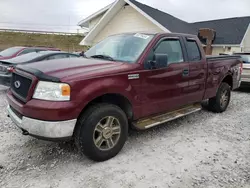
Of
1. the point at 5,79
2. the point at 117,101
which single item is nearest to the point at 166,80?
the point at 117,101

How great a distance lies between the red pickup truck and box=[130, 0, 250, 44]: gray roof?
31.2 ft

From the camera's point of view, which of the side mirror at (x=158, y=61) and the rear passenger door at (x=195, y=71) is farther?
the rear passenger door at (x=195, y=71)

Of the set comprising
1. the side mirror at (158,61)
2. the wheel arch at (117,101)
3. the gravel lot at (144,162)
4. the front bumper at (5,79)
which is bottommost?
the gravel lot at (144,162)

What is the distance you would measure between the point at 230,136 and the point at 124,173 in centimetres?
258

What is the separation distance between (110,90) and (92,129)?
0.62m

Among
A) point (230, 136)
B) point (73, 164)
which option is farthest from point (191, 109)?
point (73, 164)

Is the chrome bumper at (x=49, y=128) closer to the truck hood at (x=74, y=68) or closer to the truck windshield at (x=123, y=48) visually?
the truck hood at (x=74, y=68)

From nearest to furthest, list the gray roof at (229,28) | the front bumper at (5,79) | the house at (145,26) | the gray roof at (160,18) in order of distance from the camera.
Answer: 1. the front bumper at (5,79)
2. the gray roof at (160,18)
3. the house at (145,26)
4. the gray roof at (229,28)

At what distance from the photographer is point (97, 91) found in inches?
124

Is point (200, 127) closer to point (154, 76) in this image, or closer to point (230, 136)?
point (230, 136)

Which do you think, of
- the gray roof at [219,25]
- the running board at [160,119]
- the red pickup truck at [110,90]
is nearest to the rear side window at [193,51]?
the red pickup truck at [110,90]

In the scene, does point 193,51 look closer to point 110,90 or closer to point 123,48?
point 123,48

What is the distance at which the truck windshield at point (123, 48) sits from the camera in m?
3.96

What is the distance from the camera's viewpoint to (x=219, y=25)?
1894 cm
